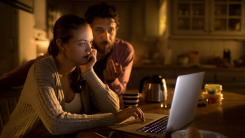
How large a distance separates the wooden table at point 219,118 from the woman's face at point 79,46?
0.38 m

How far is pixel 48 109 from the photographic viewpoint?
2.55 ft

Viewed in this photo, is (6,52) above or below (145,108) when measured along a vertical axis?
above

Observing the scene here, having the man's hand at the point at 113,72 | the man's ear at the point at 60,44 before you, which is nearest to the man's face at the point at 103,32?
the man's hand at the point at 113,72

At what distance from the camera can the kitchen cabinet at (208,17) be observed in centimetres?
351

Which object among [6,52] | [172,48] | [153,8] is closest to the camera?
[6,52]

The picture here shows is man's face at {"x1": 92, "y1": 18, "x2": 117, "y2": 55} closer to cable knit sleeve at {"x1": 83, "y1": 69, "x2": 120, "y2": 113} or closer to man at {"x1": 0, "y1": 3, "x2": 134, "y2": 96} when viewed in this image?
man at {"x1": 0, "y1": 3, "x2": 134, "y2": 96}

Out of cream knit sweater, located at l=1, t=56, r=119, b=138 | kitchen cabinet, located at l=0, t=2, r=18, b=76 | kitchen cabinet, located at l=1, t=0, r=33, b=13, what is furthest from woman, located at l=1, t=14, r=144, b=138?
kitchen cabinet, located at l=1, t=0, r=33, b=13

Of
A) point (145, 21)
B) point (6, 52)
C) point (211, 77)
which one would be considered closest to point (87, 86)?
point (6, 52)

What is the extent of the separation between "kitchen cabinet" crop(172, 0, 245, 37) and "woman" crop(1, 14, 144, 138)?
109 inches

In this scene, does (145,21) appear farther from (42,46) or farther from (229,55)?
(42,46)

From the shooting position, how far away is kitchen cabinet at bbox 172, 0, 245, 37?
3.51 meters

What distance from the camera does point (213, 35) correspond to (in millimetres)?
3533

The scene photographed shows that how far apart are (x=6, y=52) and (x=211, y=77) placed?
2.85 m

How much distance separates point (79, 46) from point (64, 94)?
273 millimetres
